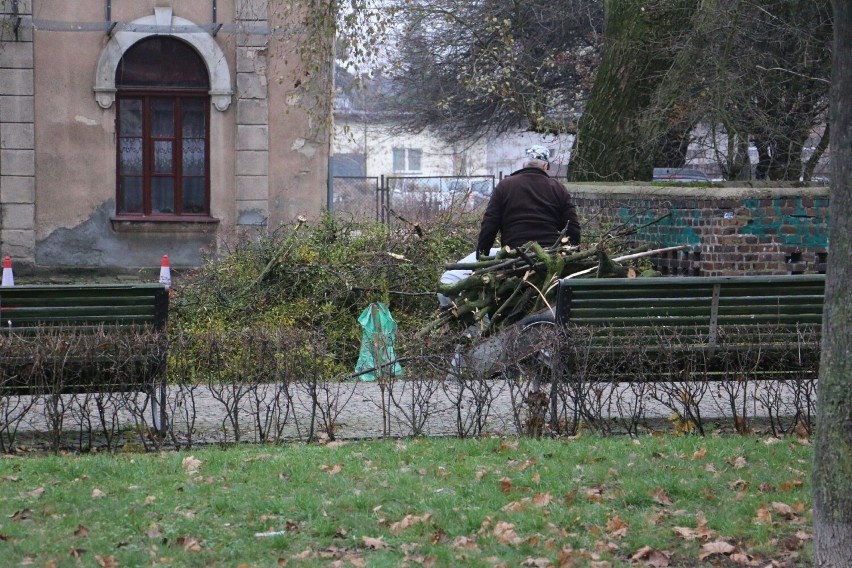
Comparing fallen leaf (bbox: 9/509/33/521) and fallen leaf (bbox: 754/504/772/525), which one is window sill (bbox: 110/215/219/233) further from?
fallen leaf (bbox: 754/504/772/525)

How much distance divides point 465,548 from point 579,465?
1.30m

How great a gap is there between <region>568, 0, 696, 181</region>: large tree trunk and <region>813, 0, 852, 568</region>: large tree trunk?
30.6 ft

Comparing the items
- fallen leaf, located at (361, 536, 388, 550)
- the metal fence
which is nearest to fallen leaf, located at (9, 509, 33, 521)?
fallen leaf, located at (361, 536, 388, 550)

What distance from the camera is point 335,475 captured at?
553 centimetres

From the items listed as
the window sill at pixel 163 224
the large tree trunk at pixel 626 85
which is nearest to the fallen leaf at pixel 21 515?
the large tree trunk at pixel 626 85

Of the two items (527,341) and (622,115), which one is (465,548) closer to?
(527,341)

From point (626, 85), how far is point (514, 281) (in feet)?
18.0

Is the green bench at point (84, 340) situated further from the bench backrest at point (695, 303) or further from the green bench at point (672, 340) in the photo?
the bench backrest at point (695, 303)

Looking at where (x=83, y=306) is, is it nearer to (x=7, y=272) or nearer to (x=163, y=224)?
(x=7, y=272)

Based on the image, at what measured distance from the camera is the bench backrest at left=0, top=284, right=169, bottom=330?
6.57 m

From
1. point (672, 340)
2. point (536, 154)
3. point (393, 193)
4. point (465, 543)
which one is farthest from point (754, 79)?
point (393, 193)

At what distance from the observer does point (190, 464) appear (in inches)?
226

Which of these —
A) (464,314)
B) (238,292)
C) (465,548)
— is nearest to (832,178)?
(465,548)

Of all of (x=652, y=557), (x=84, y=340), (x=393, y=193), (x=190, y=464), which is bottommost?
(x=652, y=557)
